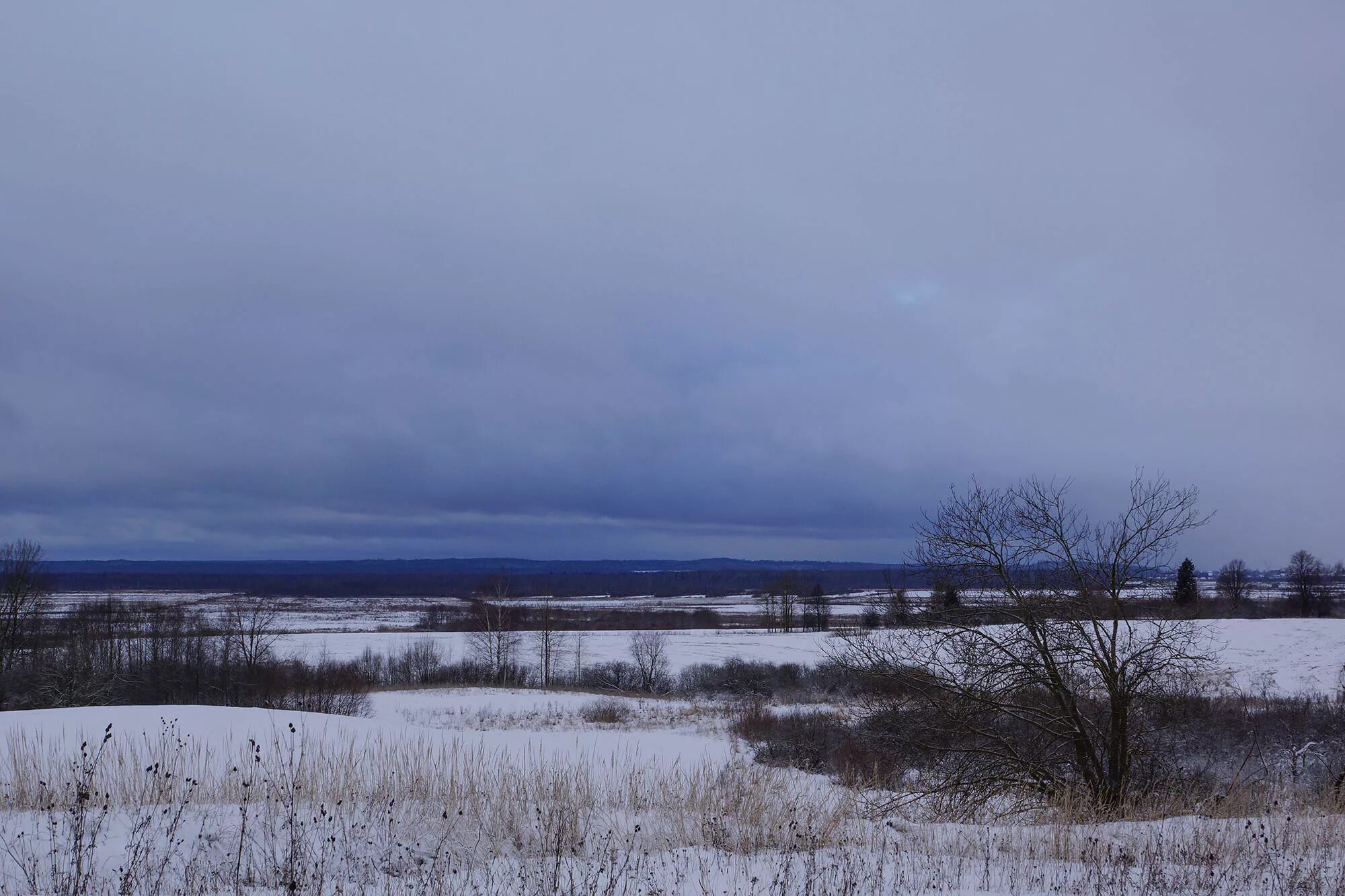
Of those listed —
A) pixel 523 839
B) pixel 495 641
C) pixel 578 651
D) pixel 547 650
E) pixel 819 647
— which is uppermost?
pixel 819 647

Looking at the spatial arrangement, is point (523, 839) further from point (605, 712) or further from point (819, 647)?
point (605, 712)

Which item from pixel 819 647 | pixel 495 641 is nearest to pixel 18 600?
pixel 495 641

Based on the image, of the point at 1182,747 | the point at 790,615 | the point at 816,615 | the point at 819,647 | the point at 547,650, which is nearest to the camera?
the point at 819,647

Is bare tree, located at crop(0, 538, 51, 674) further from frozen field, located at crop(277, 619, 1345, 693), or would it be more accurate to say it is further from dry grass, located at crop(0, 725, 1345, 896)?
dry grass, located at crop(0, 725, 1345, 896)

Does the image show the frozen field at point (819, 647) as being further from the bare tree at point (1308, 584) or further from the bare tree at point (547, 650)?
the bare tree at point (1308, 584)

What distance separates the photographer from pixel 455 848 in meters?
7.95

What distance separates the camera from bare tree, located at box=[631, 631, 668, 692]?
52.9m

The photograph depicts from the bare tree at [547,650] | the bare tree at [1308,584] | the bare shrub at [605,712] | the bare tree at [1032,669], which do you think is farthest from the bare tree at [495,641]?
the bare tree at [1308,584]

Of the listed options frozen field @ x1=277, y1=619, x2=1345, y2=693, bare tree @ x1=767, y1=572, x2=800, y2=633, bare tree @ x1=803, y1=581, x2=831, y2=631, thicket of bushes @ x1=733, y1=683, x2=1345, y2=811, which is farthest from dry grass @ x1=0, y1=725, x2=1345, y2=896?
bare tree @ x1=767, y1=572, x2=800, y2=633

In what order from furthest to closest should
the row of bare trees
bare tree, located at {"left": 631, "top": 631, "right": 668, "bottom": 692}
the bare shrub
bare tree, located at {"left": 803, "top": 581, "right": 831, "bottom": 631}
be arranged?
the row of bare trees < bare tree, located at {"left": 803, "top": 581, "right": 831, "bottom": 631} < bare tree, located at {"left": 631, "top": 631, "right": 668, "bottom": 692} < the bare shrub

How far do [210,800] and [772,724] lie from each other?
24970 millimetres

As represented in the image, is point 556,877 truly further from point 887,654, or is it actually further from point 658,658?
point 658,658

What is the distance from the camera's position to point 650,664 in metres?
56.5

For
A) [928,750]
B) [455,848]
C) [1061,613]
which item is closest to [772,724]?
[928,750]
